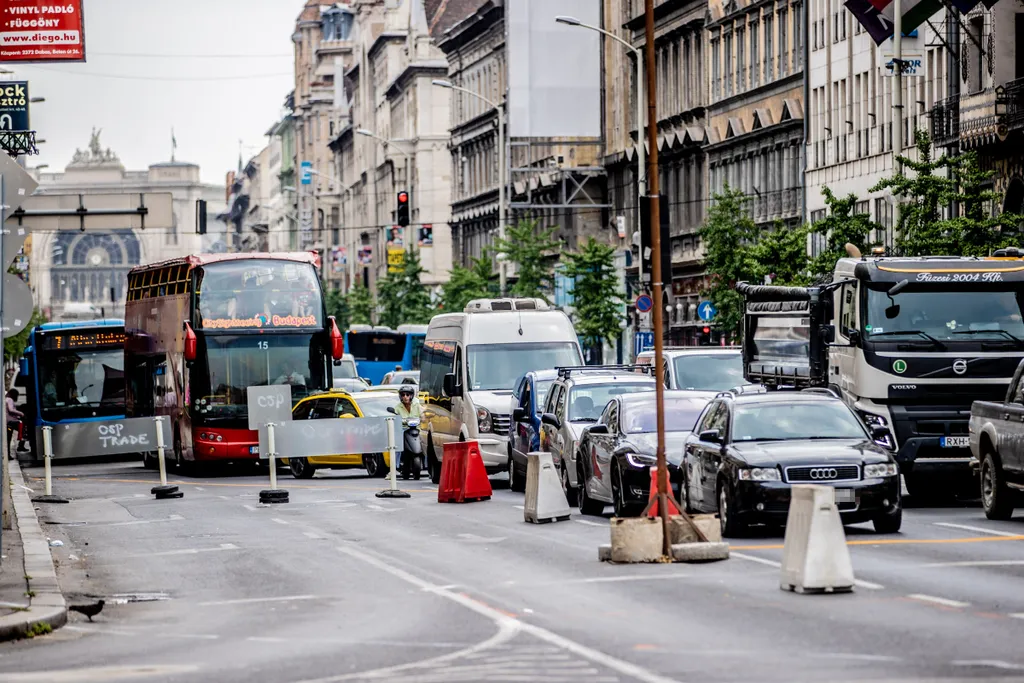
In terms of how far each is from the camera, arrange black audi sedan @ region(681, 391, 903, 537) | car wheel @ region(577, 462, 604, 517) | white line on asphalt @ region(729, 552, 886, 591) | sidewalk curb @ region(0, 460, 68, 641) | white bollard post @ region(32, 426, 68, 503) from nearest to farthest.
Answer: sidewalk curb @ region(0, 460, 68, 641)
white line on asphalt @ region(729, 552, 886, 591)
black audi sedan @ region(681, 391, 903, 537)
car wheel @ region(577, 462, 604, 517)
white bollard post @ region(32, 426, 68, 503)

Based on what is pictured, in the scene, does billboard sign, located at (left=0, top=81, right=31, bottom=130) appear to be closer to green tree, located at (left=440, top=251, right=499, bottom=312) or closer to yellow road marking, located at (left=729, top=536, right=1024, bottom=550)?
yellow road marking, located at (left=729, top=536, right=1024, bottom=550)

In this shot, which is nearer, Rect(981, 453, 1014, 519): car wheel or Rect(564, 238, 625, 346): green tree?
Rect(981, 453, 1014, 519): car wheel

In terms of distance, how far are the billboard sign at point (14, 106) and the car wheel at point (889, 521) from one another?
23170mm

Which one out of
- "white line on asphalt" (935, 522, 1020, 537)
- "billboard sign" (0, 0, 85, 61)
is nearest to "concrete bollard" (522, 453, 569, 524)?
"white line on asphalt" (935, 522, 1020, 537)

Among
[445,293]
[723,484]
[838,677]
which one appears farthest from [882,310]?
[445,293]

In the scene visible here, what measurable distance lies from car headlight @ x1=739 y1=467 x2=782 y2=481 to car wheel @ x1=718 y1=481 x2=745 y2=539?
27 cm


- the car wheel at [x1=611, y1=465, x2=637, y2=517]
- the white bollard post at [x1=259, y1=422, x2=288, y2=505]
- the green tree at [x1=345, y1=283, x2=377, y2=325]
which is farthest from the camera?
the green tree at [x1=345, y1=283, x2=377, y2=325]

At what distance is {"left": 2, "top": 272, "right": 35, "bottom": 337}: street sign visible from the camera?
1861 cm

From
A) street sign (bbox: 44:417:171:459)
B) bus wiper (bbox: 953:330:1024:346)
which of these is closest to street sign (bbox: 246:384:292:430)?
street sign (bbox: 44:417:171:459)

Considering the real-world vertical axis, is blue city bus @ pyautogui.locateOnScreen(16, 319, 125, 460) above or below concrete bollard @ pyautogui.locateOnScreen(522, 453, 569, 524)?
above

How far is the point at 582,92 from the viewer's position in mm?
77062

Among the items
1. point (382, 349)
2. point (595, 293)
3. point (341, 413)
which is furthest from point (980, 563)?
point (382, 349)

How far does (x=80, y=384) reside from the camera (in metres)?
52.3

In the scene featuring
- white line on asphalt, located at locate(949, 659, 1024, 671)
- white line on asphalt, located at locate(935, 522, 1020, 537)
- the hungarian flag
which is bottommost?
white line on asphalt, located at locate(935, 522, 1020, 537)
